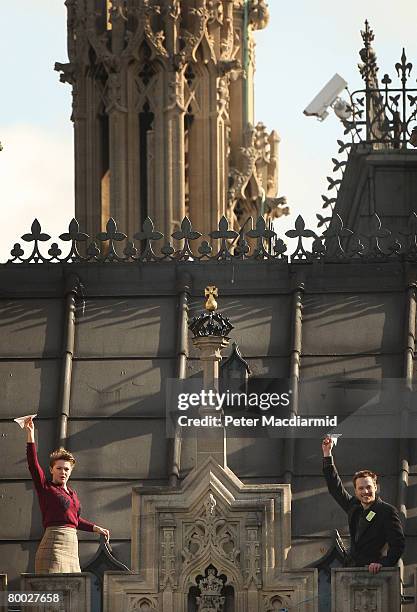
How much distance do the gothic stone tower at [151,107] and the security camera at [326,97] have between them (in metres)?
26.5

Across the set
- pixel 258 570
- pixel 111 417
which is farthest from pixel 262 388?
pixel 258 570

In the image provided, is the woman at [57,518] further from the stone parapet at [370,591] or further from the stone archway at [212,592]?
the stone parapet at [370,591]

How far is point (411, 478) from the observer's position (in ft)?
178

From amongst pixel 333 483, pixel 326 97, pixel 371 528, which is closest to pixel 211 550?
pixel 333 483

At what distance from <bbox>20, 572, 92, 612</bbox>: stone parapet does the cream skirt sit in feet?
2.46

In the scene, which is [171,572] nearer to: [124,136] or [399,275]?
[399,275]

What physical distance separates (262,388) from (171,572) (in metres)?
7.96

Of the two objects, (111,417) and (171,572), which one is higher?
(111,417)

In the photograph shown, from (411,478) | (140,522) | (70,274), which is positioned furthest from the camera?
(70,274)

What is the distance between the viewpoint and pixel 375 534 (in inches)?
1876

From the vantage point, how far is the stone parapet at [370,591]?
4694cm

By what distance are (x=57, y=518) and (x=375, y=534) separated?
160 inches

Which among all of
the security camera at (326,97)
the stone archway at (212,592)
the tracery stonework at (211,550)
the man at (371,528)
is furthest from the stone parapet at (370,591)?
the security camera at (326,97)

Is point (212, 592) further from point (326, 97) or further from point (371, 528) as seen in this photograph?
point (326, 97)
